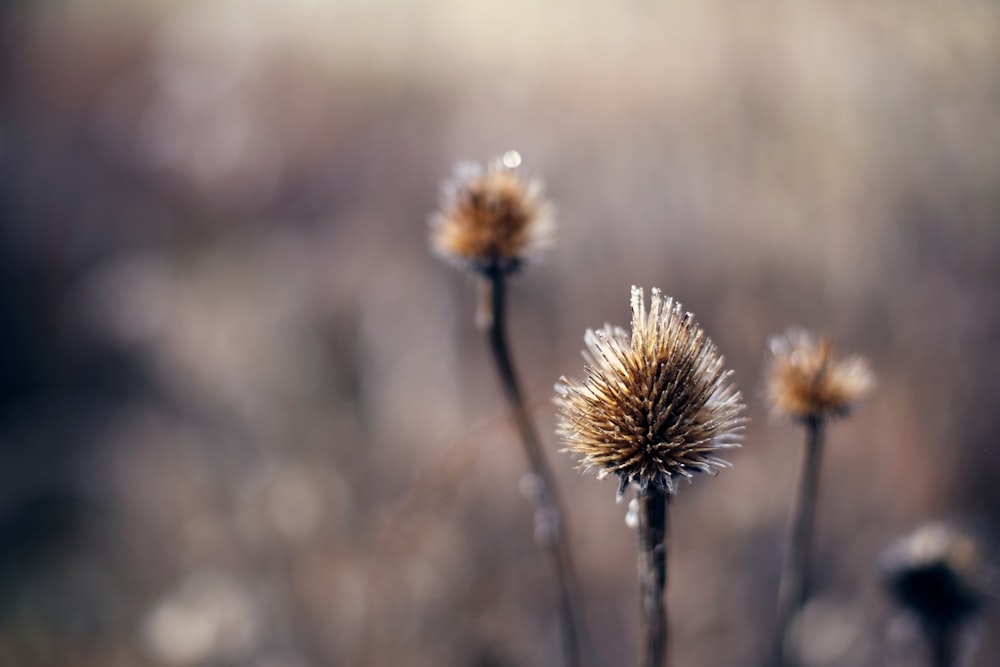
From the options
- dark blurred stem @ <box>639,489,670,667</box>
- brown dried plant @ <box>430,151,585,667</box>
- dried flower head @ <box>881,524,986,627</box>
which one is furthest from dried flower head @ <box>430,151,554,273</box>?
dried flower head @ <box>881,524,986,627</box>

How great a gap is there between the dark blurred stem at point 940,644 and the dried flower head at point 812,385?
0.45m

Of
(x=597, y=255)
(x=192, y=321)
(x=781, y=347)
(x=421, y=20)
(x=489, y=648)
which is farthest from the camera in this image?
(x=421, y=20)

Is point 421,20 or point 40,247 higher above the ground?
point 421,20

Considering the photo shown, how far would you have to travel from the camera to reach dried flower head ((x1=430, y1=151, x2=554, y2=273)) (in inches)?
30.7

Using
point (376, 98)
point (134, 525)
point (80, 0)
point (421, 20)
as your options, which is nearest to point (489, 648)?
point (134, 525)

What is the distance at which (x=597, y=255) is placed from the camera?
1886mm

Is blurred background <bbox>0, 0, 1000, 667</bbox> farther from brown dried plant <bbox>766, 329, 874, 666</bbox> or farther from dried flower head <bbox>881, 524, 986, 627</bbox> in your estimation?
brown dried plant <bbox>766, 329, 874, 666</bbox>

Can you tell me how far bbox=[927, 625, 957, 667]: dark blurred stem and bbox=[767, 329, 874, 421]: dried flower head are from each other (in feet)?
1.49

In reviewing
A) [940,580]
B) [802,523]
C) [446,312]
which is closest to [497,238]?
[802,523]

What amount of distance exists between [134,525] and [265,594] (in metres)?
0.67

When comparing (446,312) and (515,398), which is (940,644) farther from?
(446,312)

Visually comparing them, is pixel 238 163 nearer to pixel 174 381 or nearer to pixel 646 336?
pixel 174 381

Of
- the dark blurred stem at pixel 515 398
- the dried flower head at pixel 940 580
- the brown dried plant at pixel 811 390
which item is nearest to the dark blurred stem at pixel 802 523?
the brown dried plant at pixel 811 390

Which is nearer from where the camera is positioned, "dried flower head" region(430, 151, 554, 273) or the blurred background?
"dried flower head" region(430, 151, 554, 273)
